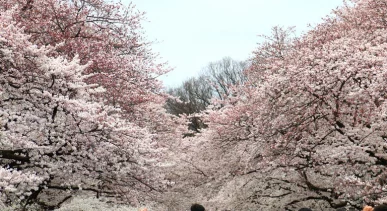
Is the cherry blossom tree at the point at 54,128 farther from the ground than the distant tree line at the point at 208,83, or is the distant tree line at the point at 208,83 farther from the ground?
the distant tree line at the point at 208,83

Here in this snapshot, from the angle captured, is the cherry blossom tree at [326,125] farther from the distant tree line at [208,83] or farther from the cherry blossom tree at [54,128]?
the distant tree line at [208,83]

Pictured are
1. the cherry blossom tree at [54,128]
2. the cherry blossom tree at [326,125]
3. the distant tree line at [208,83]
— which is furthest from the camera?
the distant tree line at [208,83]

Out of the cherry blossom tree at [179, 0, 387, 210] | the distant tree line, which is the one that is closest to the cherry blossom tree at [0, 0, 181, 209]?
the cherry blossom tree at [179, 0, 387, 210]

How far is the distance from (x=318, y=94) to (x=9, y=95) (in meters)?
6.96

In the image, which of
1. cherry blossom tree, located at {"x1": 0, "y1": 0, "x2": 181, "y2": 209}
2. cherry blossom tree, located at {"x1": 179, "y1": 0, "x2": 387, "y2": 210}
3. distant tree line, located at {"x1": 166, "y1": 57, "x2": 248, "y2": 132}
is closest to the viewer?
cherry blossom tree, located at {"x1": 0, "y1": 0, "x2": 181, "y2": 209}

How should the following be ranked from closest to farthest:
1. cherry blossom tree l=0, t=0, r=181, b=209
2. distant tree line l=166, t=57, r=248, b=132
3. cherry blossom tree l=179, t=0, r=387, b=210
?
cherry blossom tree l=0, t=0, r=181, b=209, cherry blossom tree l=179, t=0, r=387, b=210, distant tree line l=166, t=57, r=248, b=132

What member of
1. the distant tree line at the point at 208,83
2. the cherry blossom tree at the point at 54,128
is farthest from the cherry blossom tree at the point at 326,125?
the distant tree line at the point at 208,83

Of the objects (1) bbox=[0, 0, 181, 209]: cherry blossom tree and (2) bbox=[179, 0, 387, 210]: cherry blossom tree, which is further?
(2) bbox=[179, 0, 387, 210]: cherry blossom tree

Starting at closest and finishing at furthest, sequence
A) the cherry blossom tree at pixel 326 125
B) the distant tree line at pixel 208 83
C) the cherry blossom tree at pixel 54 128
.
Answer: the cherry blossom tree at pixel 54 128, the cherry blossom tree at pixel 326 125, the distant tree line at pixel 208 83

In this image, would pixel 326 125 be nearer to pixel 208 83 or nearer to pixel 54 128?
pixel 54 128

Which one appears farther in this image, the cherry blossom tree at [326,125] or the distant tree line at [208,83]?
the distant tree line at [208,83]

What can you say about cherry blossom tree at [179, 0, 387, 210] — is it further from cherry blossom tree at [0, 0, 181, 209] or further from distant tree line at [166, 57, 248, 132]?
distant tree line at [166, 57, 248, 132]

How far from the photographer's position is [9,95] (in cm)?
866

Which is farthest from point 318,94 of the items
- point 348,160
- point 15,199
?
point 15,199
